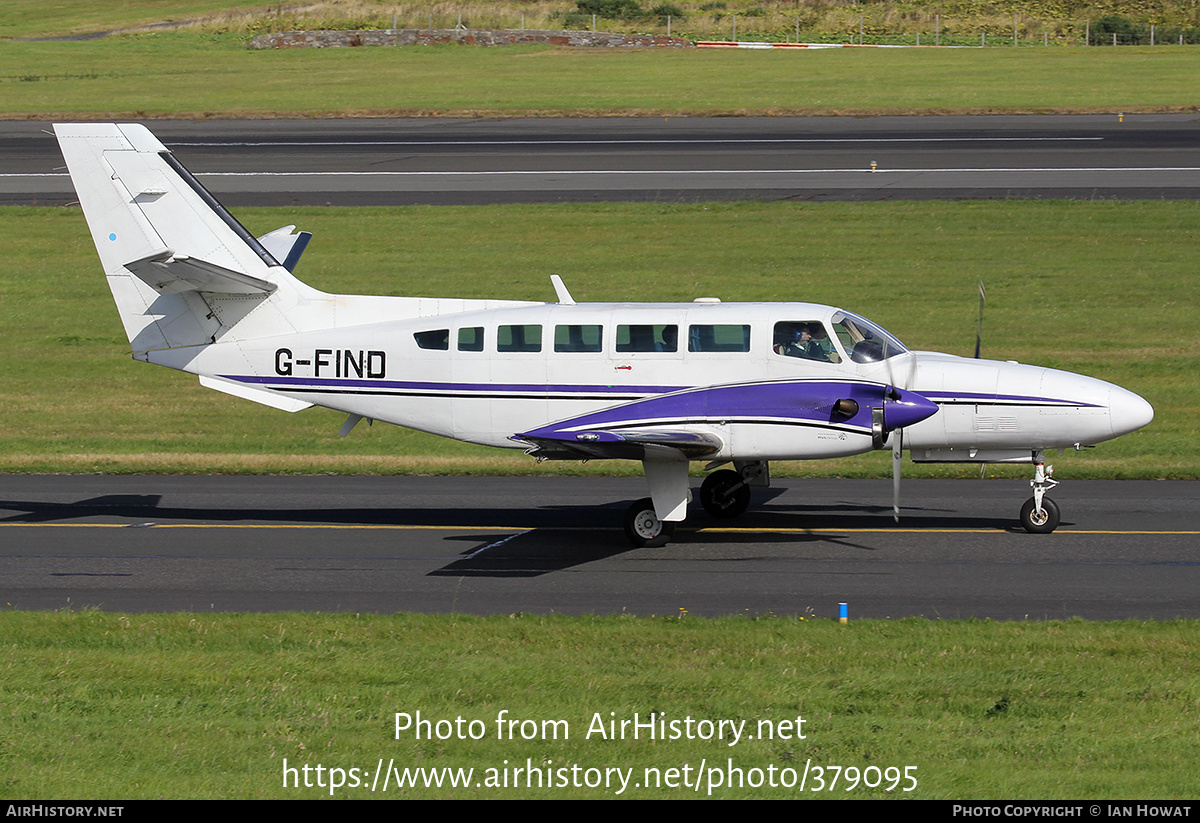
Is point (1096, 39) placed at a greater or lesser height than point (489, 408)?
greater

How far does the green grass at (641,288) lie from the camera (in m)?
23.3

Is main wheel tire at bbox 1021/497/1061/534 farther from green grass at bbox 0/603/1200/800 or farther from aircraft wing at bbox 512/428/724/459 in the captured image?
aircraft wing at bbox 512/428/724/459

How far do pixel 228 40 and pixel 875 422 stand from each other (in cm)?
7498

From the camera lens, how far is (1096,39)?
75625 mm

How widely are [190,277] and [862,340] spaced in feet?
30.7

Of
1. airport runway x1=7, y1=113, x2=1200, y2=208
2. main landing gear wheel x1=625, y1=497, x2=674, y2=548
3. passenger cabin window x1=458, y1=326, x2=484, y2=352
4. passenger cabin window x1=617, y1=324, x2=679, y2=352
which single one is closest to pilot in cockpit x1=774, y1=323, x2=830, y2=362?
passenger cabin window x1=617, y1=324, x2=679, y2=352

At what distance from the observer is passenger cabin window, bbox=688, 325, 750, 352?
54.6 ft

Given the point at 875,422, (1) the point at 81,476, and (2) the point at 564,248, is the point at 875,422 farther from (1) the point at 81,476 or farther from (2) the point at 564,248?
(2) the point at 564,248

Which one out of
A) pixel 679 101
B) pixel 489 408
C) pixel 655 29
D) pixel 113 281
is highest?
pixel 655 29

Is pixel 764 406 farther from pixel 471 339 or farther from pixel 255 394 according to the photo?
pixel 255 394

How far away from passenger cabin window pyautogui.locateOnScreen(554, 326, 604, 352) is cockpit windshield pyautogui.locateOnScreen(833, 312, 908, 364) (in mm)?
3165

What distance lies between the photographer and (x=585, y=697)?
1091 centimetres

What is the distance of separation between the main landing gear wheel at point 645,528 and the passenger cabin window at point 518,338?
2.61 meters

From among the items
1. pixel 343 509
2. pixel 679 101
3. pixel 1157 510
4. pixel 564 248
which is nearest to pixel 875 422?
pixel 1157 510
